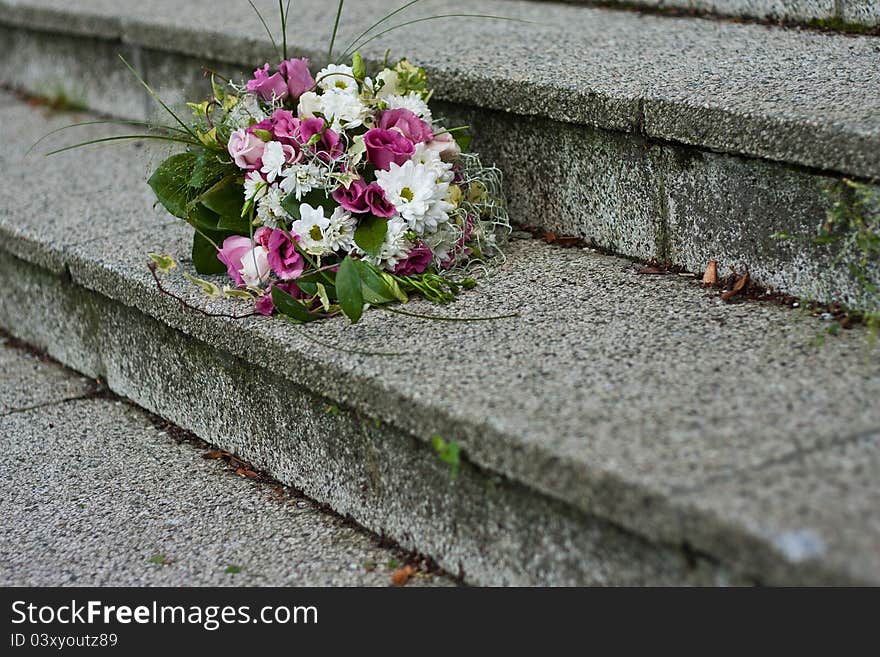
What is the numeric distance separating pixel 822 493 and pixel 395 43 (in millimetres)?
2008

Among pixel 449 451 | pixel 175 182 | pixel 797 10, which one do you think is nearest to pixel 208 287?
pixel 175 182

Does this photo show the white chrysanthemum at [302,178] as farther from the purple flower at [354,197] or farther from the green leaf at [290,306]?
the green leaf at [290,306]

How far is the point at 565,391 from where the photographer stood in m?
1.89

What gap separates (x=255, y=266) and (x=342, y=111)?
0.36 m

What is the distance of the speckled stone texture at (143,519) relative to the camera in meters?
2.13

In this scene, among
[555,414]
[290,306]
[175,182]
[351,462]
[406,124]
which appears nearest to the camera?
[555,414]

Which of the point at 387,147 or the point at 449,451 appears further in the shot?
the point at 387,147

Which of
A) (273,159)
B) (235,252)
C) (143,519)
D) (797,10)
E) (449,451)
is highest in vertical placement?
(797,10)

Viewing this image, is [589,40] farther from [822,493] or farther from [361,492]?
[822,493]

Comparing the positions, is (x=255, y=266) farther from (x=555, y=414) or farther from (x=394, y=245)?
(x=555, y=414)

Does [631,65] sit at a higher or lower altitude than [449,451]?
higher

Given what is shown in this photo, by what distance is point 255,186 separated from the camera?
92.9 inches

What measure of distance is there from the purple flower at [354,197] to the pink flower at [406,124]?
0.15 meters

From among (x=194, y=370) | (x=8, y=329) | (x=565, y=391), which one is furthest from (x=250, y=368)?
(x=8, y=329)
